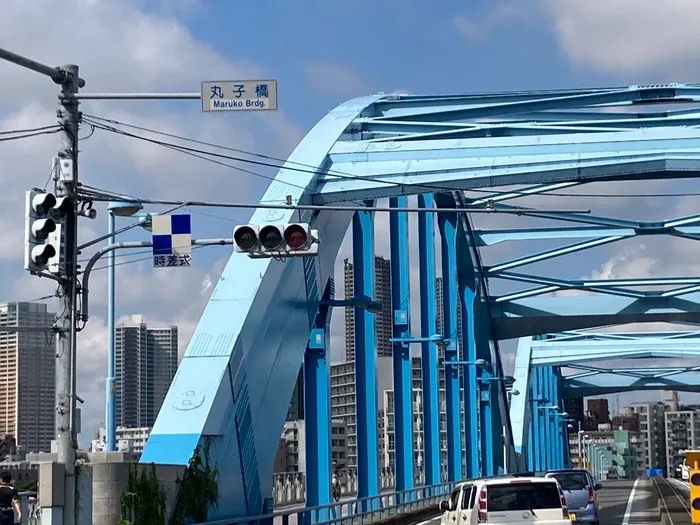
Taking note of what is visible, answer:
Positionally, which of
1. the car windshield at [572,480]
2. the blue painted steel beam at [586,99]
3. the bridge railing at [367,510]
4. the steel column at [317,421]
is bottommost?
the bridge railing at [367,510]

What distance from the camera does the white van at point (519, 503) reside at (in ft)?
66.3

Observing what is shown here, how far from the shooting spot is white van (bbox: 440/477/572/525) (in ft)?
66.3

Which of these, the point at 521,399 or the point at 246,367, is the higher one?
the point at 521,399

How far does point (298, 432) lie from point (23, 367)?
27.3 meters

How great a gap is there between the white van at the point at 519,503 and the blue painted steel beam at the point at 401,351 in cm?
1728

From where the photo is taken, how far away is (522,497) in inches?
805

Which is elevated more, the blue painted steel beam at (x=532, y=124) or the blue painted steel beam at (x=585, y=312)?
the blue painted steel beam at (x=532, y=124)

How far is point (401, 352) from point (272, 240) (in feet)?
68.3

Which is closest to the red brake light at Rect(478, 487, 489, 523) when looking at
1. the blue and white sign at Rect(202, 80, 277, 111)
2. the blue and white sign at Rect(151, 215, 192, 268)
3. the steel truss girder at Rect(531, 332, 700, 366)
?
the blue and white sign at Rect(151, 215, 192, 268)

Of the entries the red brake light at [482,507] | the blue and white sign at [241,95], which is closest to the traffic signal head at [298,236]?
the blue and white sign at [241,95]

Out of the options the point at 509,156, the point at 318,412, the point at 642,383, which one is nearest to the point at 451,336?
the point at 318,412

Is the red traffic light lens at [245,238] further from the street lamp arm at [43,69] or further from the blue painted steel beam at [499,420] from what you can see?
the blue painted steel beam at [499,420]

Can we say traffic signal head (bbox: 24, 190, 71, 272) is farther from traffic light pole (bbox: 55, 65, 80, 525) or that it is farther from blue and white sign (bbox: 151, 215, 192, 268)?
blue and white sign (bbox: 151, 215, 192, 268)

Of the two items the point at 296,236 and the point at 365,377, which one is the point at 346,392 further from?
the point at 296,236
